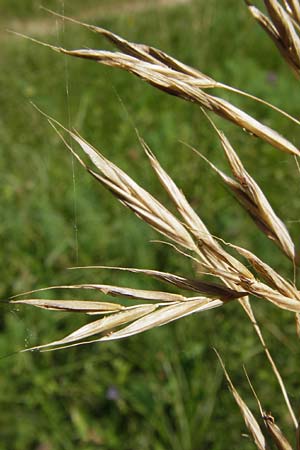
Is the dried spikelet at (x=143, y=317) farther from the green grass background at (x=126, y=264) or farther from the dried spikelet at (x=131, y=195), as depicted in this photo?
the green grass background at (x=126, y=264)

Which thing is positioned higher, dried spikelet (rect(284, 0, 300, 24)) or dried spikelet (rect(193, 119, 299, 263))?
dried spikelet (rect(284, 0, 300, 24))

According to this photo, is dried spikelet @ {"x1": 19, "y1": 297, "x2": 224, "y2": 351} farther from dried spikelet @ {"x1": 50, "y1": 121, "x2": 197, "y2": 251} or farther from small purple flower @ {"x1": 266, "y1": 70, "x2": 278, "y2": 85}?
small purple flower @ {"x1": 266, "y1": 70, "x2": 278, "y2": 85}

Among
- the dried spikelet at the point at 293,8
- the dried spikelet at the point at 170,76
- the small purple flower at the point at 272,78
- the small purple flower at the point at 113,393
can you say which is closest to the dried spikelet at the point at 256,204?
the dried spikelet at the point at 170,76

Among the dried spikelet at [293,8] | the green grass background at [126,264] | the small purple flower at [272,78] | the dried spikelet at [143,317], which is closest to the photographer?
the dried spikelet at [143,317]

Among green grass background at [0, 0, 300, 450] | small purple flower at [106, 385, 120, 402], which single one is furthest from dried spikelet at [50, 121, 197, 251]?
small purple flower at [106, 385, 120, 402]

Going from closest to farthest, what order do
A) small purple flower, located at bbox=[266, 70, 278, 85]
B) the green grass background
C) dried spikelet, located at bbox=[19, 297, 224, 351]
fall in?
dried spikelet, located at bbox=[19, 297, 224, 351] < the green grass background < small purple flower, located at bbox=[266, 70, 278, 85]

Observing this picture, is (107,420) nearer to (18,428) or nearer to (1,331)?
(18,428)

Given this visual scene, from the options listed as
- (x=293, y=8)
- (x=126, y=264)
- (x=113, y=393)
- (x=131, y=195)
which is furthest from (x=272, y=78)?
(x=131, y=195)

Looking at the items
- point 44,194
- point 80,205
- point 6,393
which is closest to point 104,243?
point 80,205

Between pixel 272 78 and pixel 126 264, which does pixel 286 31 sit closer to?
pixel 126 264
